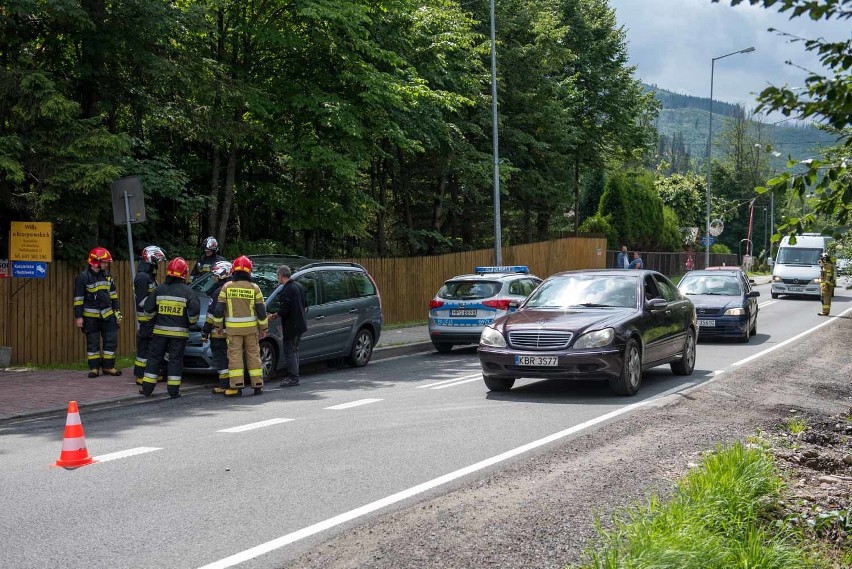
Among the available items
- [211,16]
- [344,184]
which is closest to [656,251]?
[344,184]

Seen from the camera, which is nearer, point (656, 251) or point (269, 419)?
point (269, 419)

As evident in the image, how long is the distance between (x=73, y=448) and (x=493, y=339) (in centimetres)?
555

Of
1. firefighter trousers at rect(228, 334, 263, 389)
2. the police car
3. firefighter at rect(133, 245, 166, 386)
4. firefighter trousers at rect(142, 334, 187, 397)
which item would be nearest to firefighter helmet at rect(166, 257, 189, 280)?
firefighter at rect(133, 245, 166, 386)

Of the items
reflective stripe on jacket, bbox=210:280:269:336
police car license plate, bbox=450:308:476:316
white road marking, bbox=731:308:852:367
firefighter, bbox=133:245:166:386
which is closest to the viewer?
reflective stripe on jacket, bbox=210:280:269:336

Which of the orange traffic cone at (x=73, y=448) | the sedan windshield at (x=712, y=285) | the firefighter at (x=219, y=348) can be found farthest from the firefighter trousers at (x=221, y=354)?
the sedan windshield at (x=712, y=285)

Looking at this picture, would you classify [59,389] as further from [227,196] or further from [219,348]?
[227,196]

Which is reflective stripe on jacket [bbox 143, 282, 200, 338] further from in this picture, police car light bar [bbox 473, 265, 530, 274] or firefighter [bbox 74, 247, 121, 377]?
police car light bar [bbox 473, 265, 530, 274]

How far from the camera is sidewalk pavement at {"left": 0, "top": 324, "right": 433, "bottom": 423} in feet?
36.3

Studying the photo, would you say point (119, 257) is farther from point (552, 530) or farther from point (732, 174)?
point (732, 174)

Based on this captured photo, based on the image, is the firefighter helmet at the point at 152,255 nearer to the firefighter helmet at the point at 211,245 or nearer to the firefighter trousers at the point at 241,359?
the firefighter helmet at the point at 211,245

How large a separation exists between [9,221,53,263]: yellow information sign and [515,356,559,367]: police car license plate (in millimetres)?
7799

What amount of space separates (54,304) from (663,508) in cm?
1288

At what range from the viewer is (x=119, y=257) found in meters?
17.7

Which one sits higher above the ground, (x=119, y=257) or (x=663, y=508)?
(x=119, y=257)
